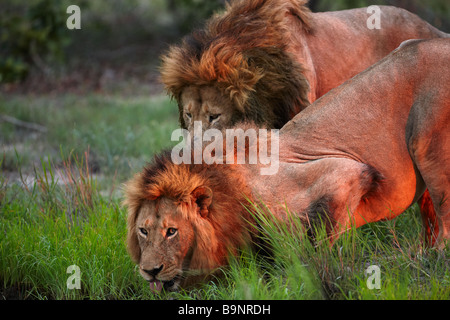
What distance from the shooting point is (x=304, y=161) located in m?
3.71

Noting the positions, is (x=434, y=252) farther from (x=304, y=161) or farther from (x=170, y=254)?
(x=170, y=254)

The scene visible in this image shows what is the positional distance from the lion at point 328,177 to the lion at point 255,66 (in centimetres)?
64

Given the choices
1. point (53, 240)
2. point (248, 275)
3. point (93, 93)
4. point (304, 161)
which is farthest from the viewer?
point (93, 93)

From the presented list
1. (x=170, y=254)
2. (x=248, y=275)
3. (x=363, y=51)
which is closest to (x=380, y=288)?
(x=248, y=275)

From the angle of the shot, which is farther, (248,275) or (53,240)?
(53,240)

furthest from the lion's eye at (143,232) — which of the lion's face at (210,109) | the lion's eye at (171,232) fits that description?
the lion's face at (210,109)

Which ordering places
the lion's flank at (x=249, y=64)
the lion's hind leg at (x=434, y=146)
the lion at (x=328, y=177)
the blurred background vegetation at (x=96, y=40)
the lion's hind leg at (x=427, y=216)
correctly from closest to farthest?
the lion at (x=328, y=177), the lion's hind leg at (x=434, y=146), the lion's hind leg at (x=427, y=216), the lion's flank at (x=249, y=64), the blurred background vegetation at (x=96, y=40)

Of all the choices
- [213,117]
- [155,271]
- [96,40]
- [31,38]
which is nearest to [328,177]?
[155,271]

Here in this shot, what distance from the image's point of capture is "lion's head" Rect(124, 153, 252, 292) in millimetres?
3330

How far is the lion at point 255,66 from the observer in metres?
4.42

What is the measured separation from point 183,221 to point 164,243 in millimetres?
151

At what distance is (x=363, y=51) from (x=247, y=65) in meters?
1.19

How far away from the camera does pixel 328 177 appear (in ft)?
11.6

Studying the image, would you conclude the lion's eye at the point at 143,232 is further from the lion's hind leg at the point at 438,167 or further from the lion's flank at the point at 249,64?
the lion's hind leg at the point at 438,167
